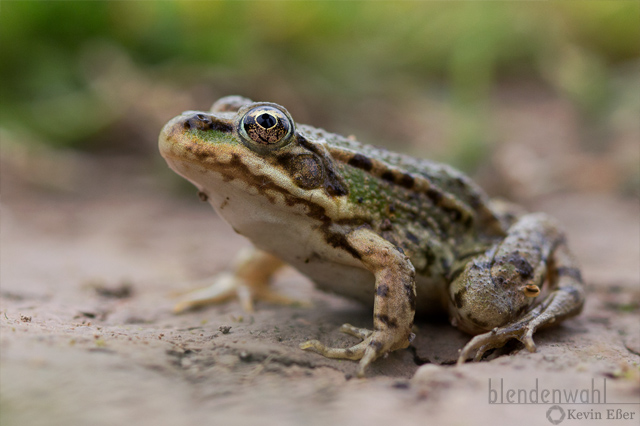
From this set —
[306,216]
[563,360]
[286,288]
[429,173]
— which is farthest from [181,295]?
[563,360]

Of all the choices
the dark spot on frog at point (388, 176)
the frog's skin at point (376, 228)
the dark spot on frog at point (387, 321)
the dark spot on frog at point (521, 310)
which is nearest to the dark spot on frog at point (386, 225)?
the frog's skin at point (376, 228)

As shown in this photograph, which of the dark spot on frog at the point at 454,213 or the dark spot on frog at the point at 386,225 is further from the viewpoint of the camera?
the dark spot on frog at the point at 454,213

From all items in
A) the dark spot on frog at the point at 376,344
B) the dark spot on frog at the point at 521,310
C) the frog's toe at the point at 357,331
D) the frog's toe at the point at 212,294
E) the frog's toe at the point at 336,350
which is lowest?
the frog's toe at the point at 336,350

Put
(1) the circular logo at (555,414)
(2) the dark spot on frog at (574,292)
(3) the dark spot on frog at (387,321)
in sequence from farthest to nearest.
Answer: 1. (2) the dark spot on frog at (574,292)
2. (3) the dark spot on frog at (387,321)
3. (1) the circular logo at (555,414)

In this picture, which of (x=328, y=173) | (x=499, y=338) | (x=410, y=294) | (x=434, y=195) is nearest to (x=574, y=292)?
(x=499, y=338)

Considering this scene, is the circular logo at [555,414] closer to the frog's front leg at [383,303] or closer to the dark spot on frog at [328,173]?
the frog's front leg at [383,303]

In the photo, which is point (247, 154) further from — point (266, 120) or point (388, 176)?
point (388, 176)

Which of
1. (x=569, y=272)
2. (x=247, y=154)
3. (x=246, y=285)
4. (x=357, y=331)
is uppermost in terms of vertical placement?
(x=247, y=154)

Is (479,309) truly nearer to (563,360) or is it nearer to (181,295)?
(563,360)
